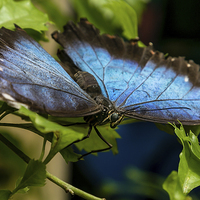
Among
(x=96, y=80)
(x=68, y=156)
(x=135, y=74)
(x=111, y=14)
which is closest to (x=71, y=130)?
(x=68, y=156)

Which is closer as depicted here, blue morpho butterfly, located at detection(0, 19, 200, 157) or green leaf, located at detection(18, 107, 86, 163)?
green leaf, located at detection(18, 107, 86, 163)

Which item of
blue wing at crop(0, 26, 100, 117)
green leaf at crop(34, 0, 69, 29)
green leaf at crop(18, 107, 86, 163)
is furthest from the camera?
green leaf at crop(34, 0, 69, 29)

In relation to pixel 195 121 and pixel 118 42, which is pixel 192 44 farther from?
pixel 195 121

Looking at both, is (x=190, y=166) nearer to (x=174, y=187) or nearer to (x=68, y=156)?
(x=174, y=187)

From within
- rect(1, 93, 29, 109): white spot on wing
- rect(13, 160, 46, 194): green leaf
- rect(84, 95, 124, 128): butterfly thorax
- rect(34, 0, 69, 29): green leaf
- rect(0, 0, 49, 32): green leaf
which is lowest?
rect(13, 160, 46, 194): green leaf

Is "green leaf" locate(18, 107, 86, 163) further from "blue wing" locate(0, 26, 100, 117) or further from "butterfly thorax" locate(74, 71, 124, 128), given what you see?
"butterfly thorax" locate(74, 71, 124, 128)

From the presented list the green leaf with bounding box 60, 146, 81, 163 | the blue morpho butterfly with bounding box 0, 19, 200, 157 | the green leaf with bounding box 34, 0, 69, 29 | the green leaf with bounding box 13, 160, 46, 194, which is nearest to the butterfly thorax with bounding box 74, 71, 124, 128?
the blue morpho butterfly with bounding box 0, 19, 200, 157

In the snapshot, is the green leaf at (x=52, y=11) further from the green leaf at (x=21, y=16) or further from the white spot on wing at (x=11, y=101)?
the white spot on wing at (x=11, y=101)
